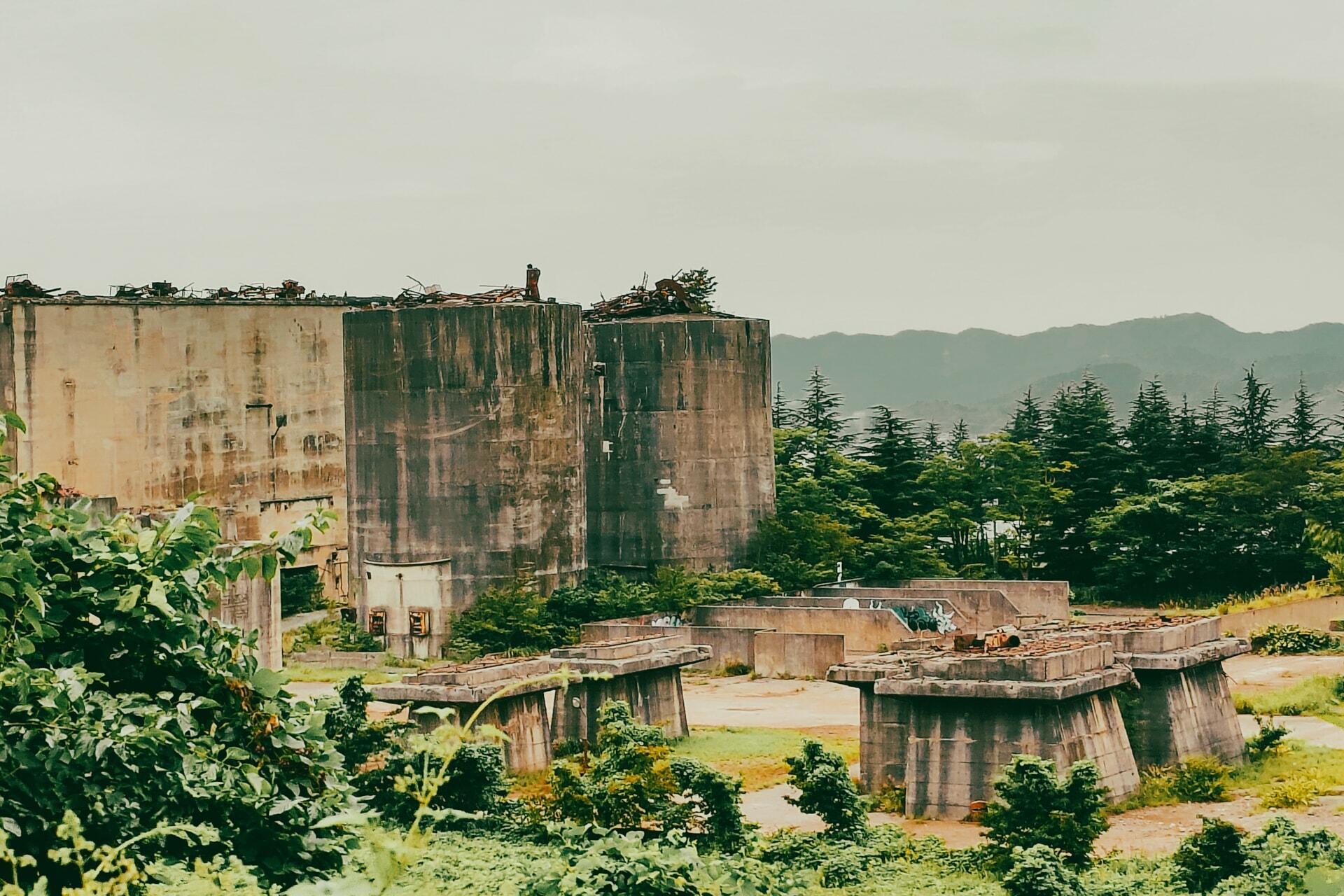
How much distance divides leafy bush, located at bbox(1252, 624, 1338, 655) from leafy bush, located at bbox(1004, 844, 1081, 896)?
86.4 ft

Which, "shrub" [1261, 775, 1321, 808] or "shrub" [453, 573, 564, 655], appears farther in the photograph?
"shrub" [453, 573, 564, 655]

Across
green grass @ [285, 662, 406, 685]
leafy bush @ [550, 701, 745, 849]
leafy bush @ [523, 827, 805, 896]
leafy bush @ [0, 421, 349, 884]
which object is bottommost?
green grass @ [285, 662, 406, 685]

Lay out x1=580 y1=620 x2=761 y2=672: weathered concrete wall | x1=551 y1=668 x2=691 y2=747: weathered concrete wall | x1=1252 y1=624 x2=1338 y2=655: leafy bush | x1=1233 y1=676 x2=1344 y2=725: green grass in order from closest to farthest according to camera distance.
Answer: x1=551 y1=668 x2=691 y2=747: weathered concrete wall
x1=1233 y1=676 x2=1344 y2=725: green grass
x1=580 y1=620 x2=761 y2=672: weathered concrete wall
x1=1252 y1=624 x2=1338 y2=655: leafy bush

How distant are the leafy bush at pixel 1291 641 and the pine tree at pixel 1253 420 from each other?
19.9 metres

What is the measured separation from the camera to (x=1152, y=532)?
5294 cm

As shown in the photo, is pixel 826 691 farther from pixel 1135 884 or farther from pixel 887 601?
pixel 1135 884

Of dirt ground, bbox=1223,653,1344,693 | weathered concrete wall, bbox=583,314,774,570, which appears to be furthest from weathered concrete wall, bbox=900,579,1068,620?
weathered concrete wall, bbox=583,314,774,570

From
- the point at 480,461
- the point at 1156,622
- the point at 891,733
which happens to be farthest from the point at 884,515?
the point at 891,733

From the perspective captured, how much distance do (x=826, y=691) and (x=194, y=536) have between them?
2808cm

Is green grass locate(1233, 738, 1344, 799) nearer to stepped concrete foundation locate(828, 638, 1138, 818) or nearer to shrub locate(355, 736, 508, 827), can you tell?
stepped concrete foundation locate(828, 638, 1138, 818)

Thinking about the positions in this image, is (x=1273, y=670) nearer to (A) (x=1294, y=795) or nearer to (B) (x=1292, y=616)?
(B) (x=1292, y=616)

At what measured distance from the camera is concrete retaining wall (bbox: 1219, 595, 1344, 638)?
4184 cm

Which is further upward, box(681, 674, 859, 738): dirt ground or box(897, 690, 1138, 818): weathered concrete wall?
box(897, 690, 1138, 818): weathered concrete wall

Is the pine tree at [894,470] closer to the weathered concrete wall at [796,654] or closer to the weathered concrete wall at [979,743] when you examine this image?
the weathered concrete wall at [796,654]
